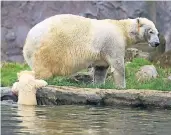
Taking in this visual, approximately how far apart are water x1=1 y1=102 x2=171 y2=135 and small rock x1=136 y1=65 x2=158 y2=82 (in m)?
3.83

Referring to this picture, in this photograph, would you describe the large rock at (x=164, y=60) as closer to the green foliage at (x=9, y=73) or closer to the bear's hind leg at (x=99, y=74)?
the green foliage at (x=9, y=73)

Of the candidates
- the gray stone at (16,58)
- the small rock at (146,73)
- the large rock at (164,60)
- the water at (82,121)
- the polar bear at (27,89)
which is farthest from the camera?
the gray stone at (16,58)

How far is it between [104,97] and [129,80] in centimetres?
334

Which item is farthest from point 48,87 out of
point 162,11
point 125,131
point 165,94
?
point 162,11

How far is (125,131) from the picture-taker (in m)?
6.96

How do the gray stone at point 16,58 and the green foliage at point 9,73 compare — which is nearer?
the green foliage at point 9,73

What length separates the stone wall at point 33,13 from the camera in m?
19.2

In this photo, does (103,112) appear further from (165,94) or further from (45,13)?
(45,13)

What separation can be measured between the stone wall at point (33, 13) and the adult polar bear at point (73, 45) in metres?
6.60

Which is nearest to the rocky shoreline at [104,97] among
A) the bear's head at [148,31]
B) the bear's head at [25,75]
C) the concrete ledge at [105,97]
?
the concrete ledge at [105,97]

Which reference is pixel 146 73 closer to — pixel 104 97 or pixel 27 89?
pixel 104 97

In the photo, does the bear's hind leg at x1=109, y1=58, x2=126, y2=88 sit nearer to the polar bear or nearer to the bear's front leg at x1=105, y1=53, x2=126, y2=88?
the bear's front leg at x1=105, y1=53, x2=126, y2=88

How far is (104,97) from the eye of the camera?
10.4 m

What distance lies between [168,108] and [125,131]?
10.8ft
